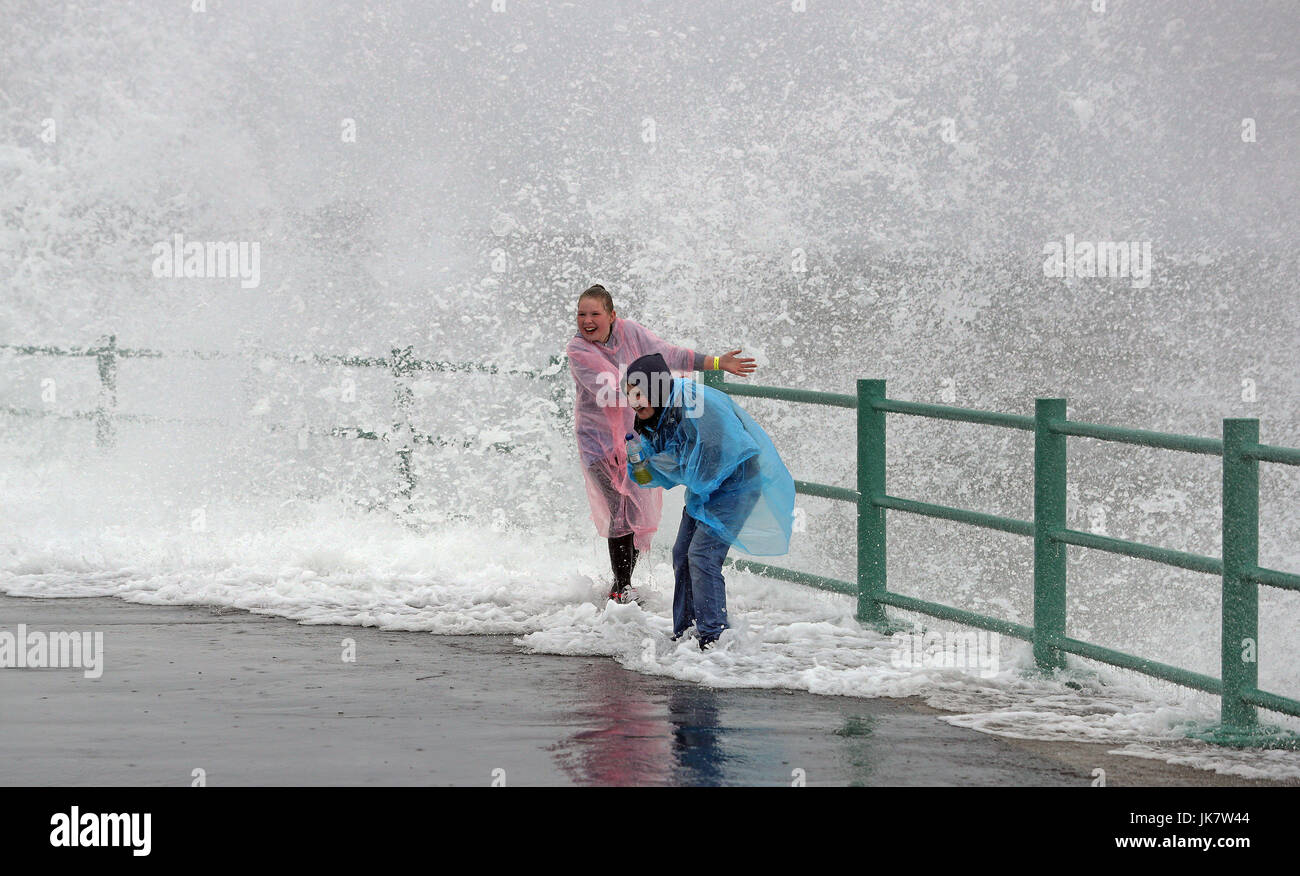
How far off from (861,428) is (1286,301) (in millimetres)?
19029

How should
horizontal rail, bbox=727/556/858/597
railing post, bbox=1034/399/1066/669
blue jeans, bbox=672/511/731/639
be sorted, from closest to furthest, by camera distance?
railing post, bbox=1034/399/1066/669, blue jeans, bbox=672/511/731/639, horizontal rail, bbox=727/556/858/597

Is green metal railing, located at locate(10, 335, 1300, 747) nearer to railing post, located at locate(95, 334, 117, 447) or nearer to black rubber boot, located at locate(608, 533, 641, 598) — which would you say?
black rubber boot, located at locate(608, 533, 641, 598)

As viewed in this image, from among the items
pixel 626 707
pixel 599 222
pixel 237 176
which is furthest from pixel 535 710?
pixel 237 176

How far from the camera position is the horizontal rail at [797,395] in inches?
318

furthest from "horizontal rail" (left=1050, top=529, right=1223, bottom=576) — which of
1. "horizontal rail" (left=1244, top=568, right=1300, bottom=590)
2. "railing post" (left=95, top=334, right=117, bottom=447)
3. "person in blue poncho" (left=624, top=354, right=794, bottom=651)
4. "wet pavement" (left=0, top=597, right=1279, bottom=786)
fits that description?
"railing post" (left=95, top=334, right=117, bottom=447)

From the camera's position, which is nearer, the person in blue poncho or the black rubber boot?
the person in blue poncho

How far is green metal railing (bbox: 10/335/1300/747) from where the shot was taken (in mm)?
5582

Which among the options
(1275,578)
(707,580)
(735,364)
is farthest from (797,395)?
(1275,578)

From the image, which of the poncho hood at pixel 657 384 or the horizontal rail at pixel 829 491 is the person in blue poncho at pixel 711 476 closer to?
the poncho hood at pixel 657 384

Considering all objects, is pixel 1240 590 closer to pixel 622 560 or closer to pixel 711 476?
pixel 711 476

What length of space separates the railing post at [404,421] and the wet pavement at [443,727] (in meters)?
4.33

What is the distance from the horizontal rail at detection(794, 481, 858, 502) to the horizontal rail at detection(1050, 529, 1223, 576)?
5.02 ft

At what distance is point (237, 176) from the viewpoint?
2581 centimetres
